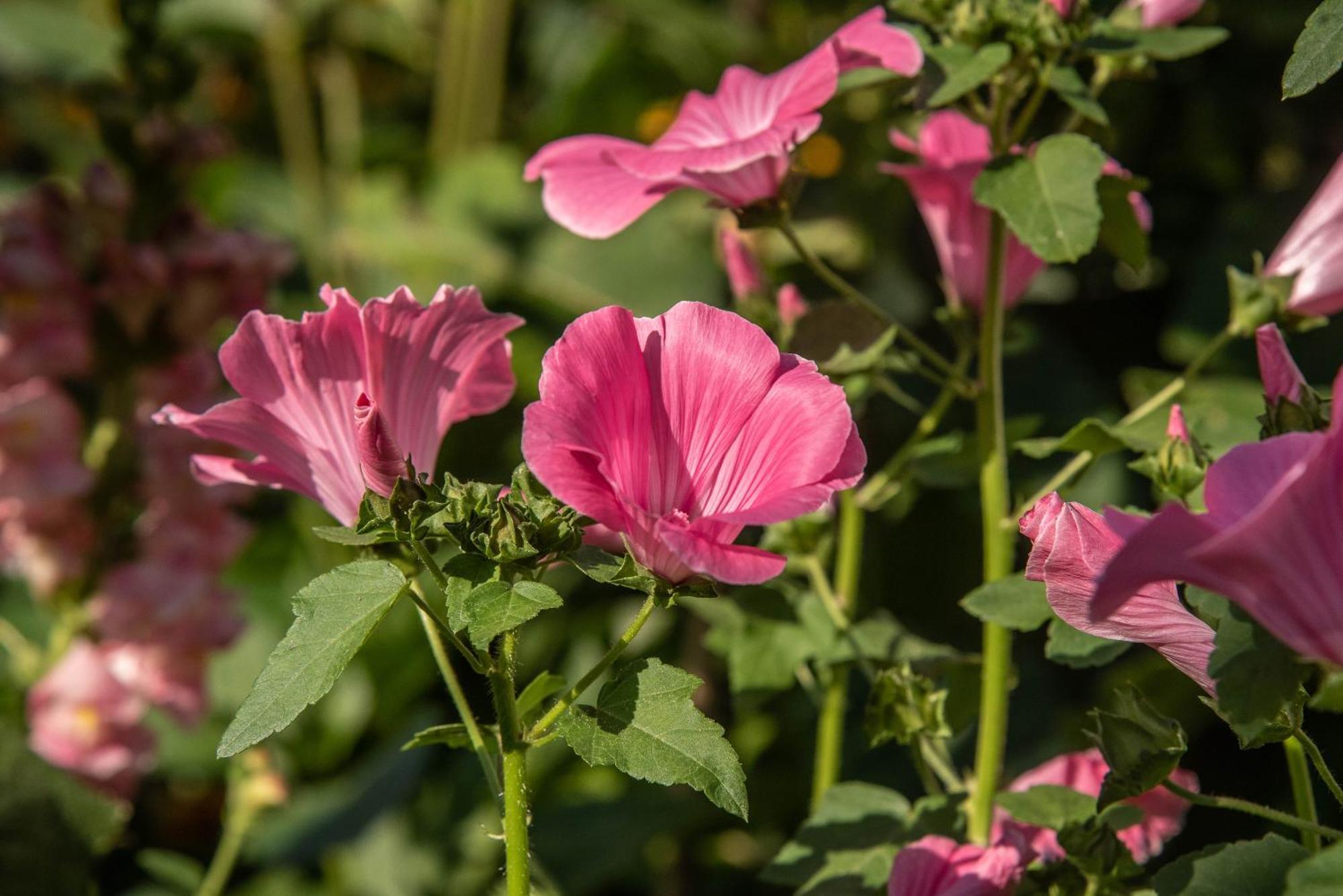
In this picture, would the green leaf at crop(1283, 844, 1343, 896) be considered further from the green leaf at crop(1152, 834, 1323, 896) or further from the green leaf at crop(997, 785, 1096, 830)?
the green leaf at crop(997, 785, 1096, 830)

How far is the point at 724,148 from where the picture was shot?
0.58m

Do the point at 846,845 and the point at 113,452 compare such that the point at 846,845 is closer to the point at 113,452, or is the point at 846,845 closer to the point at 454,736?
the point at 454,736

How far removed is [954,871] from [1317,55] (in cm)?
30

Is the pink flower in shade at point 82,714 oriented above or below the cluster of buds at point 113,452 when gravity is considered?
below

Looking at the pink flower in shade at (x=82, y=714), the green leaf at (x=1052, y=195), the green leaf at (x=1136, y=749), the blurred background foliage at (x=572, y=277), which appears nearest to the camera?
the green leaf at (x=1136, y=749)

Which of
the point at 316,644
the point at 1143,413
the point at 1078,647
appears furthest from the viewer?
the point at 1143,413

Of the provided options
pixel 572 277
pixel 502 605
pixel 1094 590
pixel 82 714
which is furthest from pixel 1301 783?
pixel 572 277

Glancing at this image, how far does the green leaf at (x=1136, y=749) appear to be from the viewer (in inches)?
17.8

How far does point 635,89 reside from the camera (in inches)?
77.3

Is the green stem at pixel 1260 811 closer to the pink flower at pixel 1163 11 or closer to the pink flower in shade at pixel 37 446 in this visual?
the pink flower at pixel 1163 11

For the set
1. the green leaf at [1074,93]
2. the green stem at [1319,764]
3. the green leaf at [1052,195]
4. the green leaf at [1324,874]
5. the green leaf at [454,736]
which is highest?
the green leaf at [1074,93]

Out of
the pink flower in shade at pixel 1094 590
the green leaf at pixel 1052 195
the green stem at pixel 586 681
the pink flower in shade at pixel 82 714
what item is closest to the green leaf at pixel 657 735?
the green stem at pixel 586 681

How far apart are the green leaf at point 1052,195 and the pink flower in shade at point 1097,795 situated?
21 cm

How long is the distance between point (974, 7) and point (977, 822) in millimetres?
338
